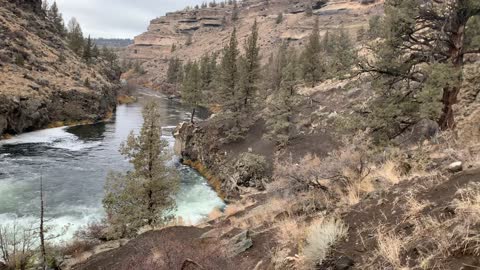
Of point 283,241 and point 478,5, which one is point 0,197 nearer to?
point 283,241

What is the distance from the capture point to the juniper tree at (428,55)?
11602 millimetres

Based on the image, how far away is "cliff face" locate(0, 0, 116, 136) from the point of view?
48.1m

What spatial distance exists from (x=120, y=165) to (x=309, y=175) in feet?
89.0

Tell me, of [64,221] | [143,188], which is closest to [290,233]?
[143,188]

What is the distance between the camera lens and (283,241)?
789cm

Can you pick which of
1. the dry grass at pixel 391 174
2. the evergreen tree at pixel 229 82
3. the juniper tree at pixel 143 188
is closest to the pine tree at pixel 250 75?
the evergreen tree at pixel 229 82

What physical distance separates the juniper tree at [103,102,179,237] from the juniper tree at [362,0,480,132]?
1245 centimetres

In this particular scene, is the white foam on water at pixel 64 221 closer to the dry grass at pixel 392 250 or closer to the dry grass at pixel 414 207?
the dry grass at pixel 414 207

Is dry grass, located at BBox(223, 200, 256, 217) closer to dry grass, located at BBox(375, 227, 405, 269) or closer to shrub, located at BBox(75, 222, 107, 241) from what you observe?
shrub, located at BBox(75, 222, 107, 241)

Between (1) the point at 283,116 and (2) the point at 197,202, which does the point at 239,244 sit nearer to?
(2) the point at 197,202

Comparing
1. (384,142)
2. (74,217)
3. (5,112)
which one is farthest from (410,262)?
(5,112)

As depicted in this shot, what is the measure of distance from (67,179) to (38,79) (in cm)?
3434

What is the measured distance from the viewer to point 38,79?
57.3m

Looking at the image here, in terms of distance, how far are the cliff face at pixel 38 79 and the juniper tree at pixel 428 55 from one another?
4449 cm
